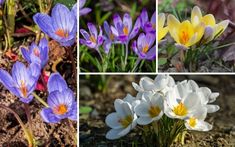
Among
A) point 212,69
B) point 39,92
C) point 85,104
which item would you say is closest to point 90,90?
point 85,104

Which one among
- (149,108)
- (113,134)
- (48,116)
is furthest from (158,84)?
(48,116)

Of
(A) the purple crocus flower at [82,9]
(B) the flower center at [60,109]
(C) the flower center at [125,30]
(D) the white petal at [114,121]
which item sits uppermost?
(A) the purple crocus flower at [82,9]

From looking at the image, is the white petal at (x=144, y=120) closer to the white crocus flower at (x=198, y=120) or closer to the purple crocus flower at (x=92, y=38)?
A: the white crocus flower at (x=198, y=120)

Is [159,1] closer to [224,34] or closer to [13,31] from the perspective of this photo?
[224,34]

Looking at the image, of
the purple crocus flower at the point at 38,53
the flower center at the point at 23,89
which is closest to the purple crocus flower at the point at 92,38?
the purple crocus flower at the point at 38,53

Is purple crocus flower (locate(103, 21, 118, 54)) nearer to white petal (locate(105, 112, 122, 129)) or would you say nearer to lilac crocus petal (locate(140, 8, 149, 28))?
lilac crocus petal (locate(140, 8, 149, 28))

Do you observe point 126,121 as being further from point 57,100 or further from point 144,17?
point 144,17
